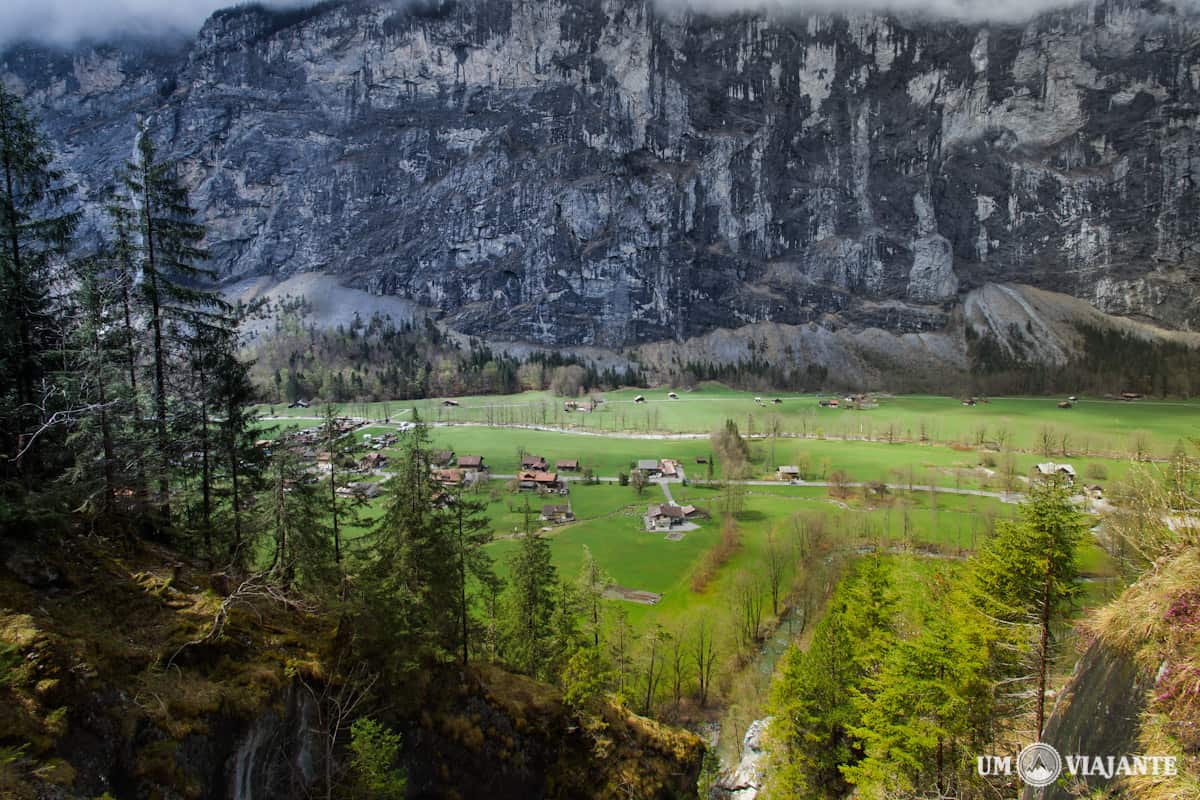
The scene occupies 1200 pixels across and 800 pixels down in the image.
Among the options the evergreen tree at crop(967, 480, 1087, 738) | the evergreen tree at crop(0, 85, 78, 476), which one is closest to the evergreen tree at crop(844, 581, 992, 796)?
the evergreen tree at crop(967, 480, 1087, 738)

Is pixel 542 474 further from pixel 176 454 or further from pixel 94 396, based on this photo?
pixel 94 396

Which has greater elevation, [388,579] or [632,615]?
[388,579]

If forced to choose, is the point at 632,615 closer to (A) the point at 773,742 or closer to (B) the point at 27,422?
(A) the point at 773,742

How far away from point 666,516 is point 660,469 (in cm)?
2221

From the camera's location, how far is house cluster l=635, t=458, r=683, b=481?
80.7 metres

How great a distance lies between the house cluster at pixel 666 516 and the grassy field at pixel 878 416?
2198 inches

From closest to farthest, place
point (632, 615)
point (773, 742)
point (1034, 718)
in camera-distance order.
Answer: point (1034, 718) → point (773, 742) → point (632, 615)

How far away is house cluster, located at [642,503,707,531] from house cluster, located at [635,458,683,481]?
56.2 ft

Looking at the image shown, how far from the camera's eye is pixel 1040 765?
29.8 ft

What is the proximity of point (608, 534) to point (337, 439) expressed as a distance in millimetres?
42926

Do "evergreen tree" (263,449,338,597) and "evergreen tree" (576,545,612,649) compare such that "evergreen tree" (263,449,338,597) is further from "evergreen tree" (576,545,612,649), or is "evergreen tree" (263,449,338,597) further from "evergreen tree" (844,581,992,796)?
"evergreen tree" (844,581,992,796)

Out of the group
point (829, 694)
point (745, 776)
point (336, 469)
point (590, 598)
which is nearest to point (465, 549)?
point (336, 469)

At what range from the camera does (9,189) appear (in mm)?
14570

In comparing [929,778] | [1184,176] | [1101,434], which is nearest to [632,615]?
[929,778]
